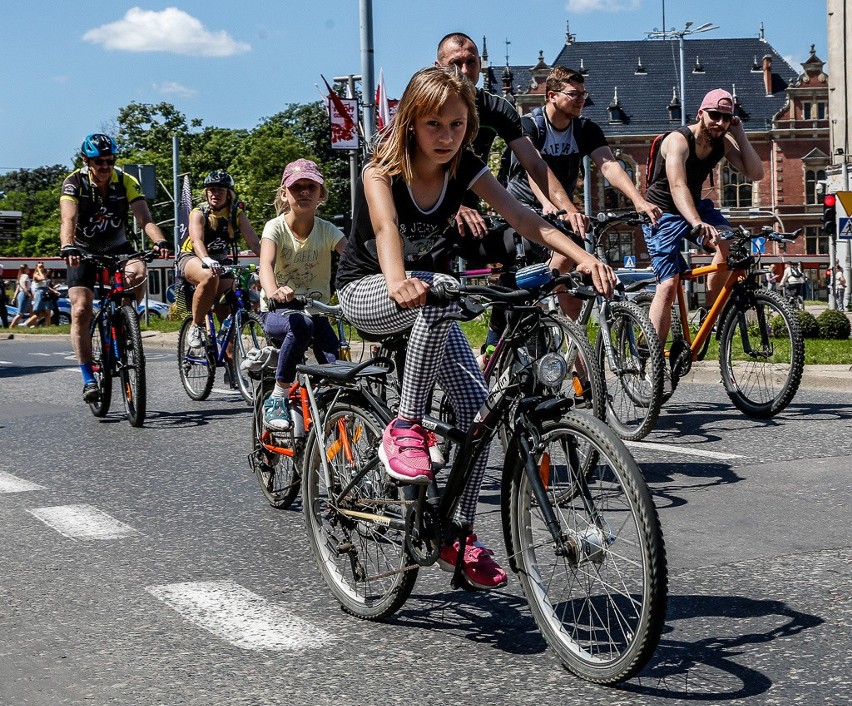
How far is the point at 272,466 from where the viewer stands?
632cm

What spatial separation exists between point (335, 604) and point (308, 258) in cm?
321

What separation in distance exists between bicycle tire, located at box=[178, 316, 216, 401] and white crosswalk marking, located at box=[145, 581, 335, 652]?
6.36 meters

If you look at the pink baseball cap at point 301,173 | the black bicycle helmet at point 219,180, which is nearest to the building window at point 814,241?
the black bicycle helmet at point 219,180

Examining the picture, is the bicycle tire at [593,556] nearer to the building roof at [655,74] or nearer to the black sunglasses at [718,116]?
the black sunglasses at [718,116]

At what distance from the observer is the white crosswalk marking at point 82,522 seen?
591cm

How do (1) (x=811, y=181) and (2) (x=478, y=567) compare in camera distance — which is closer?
(2) (x=478, y=567)

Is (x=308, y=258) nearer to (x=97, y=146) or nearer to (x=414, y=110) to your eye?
(x=97, y=146)

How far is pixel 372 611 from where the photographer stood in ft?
14.0

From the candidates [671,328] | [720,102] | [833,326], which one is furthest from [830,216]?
[671,328]

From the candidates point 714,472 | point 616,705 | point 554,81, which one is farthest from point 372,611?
point 554,81

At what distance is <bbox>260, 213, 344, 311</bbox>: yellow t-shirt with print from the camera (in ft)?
24.0

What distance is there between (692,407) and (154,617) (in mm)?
5987

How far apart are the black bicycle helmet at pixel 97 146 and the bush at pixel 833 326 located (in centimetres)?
998

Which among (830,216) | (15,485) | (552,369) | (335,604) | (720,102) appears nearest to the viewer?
(552,369)
